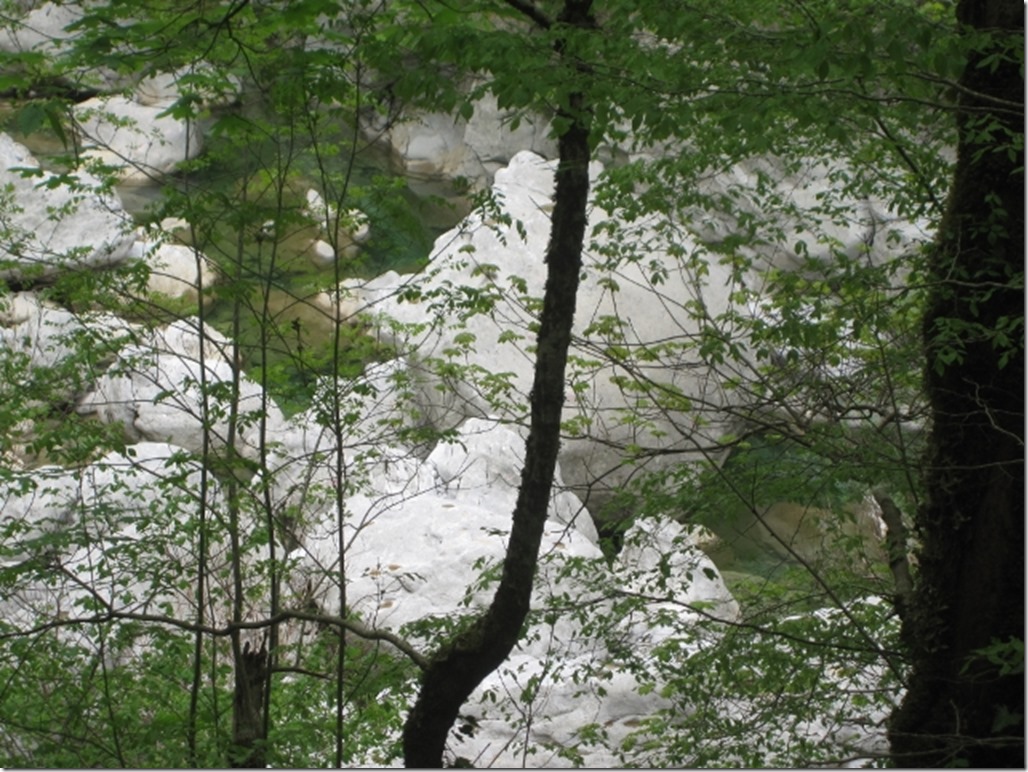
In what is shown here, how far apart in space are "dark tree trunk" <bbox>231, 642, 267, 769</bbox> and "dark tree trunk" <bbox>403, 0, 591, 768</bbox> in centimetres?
92

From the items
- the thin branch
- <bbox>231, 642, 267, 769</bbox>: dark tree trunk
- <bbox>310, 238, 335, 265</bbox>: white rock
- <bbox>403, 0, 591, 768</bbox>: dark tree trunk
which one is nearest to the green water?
<bbox>403, 0, 591, 768</bbox>: dark tree trunk

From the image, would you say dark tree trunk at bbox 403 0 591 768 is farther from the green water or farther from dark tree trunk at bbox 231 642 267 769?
dark tree trunk at bbox 231 642 267 769

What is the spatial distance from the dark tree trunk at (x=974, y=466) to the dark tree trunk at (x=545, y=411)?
0.98 metres

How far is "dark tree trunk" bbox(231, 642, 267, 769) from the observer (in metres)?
3.74

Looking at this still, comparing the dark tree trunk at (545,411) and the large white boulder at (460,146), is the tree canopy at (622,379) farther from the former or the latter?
the large white boulder at (460,146)

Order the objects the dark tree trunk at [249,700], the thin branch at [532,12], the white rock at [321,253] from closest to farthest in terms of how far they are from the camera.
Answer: the thin branch at [532,12] < the dark tree trunk at [249,700] < the white rock at [321,253]

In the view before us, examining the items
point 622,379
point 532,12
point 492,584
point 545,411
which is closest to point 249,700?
point 545,411

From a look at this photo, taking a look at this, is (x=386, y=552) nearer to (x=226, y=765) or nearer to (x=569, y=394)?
(x=569, y=394)

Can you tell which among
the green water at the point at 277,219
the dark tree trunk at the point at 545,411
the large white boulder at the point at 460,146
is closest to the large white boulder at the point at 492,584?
the dark tree trunk at the point at 545,411

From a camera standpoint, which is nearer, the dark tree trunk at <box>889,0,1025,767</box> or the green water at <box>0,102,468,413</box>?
the dark tree trunk at <box>889,0,1025,767</box>

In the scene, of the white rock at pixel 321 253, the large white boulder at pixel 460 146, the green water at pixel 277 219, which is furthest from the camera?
the large white boulder at pixel 460 146

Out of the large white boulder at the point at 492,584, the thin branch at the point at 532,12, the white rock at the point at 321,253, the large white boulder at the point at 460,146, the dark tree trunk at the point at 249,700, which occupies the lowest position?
the dark tree trunk at the point at 249,700

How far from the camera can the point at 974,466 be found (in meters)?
2.85

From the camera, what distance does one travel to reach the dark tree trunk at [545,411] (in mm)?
2986
